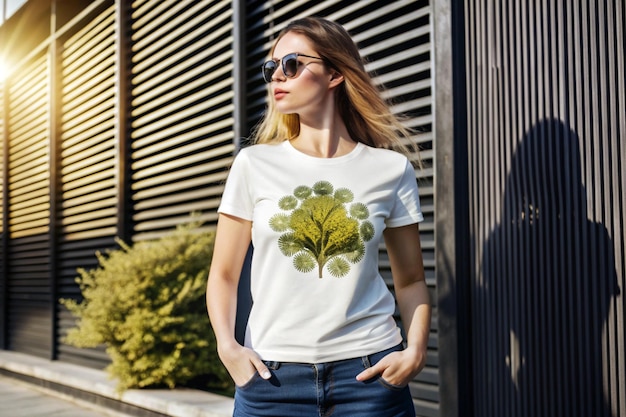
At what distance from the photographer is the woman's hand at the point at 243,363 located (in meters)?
1.94

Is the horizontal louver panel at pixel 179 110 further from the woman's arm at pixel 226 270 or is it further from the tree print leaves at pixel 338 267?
the tree print leaves at pixel 338 267

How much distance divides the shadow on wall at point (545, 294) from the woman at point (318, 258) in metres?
1.74

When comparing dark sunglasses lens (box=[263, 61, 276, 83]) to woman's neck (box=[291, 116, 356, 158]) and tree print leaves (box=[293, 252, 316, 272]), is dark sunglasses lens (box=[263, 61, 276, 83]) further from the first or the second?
tree print leaves (box=[293, 252, 316, 272])

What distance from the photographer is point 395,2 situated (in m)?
5.02

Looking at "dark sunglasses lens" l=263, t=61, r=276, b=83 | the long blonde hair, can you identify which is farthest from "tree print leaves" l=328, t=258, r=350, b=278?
"dark sunglasses lens" l=263, t=61, r=276, b=83

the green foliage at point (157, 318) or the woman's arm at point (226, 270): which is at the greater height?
the woman's arm at point (226, 270)

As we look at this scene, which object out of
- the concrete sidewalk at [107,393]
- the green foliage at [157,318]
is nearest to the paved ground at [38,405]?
the concrete sidewalk at [107,393]

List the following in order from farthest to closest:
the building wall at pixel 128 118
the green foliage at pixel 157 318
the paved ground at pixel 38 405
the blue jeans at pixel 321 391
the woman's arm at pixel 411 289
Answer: the paved ground at pixel 38 405 → the green foliage at pixel 157 318 → the building wall at pixel 128 118 → the woman's arm at pixel 411 289 → the blue jeans at pixel 321 391

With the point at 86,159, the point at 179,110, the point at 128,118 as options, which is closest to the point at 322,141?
the point at 179,110

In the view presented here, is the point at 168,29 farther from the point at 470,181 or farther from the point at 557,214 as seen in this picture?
the point at 557,214

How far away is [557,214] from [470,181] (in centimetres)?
64

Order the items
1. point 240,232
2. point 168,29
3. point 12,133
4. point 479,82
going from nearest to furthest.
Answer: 1. point 240,232
2. point 479,82
3. point 168,29
4. point 12,133

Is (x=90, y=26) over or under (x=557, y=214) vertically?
over

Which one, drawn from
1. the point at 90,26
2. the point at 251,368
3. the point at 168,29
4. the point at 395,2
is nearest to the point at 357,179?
the point at 251,368
